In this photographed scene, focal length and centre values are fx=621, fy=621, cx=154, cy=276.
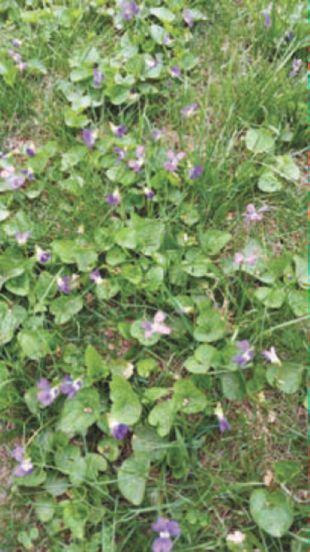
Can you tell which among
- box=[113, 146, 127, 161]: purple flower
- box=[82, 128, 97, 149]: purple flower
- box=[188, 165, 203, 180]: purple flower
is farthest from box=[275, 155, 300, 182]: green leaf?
box=[82, 128, 97, 149]: purple flower

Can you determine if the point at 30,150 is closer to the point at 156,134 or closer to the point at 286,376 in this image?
the point at 156,134

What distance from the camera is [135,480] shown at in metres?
1.49

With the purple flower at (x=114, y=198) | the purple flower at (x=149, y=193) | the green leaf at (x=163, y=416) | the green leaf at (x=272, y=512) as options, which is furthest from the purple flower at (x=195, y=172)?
the green leaf at (x=272, y=512)

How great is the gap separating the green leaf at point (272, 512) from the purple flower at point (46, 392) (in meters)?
0.55

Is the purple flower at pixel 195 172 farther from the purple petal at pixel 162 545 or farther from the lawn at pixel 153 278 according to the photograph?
the purple petal at pixel 162 545

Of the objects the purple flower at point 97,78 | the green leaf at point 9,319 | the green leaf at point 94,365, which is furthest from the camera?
the purple flower at point 97,78

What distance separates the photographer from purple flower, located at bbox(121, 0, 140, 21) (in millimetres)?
2320

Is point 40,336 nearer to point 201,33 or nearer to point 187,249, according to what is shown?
point 187,249

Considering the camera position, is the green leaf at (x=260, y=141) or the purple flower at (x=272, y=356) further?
the green leaf at (x=260, y=141)

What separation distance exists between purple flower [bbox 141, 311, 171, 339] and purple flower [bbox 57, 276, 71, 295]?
25 cm

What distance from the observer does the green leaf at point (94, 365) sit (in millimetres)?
1596

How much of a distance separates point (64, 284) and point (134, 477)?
1.86 feet

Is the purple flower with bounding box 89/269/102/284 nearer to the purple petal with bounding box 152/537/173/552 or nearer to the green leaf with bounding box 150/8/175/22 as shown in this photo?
the purple petal with bounding box 152/537/173/552

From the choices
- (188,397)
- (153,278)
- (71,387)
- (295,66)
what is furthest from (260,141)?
(71,387)
